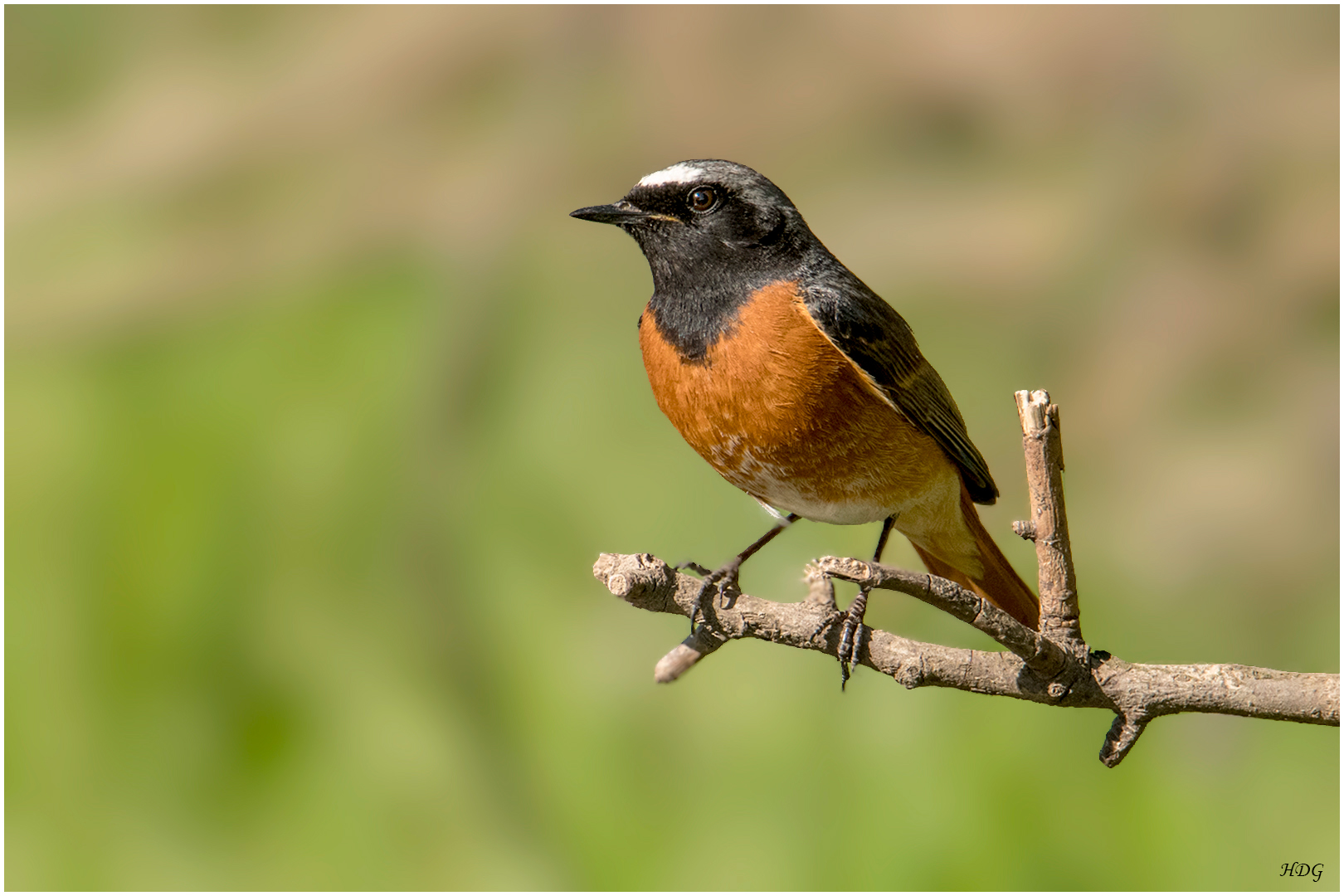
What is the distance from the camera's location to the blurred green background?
324cm

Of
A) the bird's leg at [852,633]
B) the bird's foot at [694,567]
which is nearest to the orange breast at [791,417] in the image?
the bird's foot at [694,567]

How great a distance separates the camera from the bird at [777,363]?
2.17 m

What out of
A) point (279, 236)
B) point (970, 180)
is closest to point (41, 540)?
point (279, 236)

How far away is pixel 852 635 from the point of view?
1.99 m

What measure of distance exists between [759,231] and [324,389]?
1846 millimetres

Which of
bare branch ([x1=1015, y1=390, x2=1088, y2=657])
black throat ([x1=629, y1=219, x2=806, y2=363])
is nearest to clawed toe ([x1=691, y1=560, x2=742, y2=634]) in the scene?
black throat ([x1=629, y1=219, x2=806, y2=363])

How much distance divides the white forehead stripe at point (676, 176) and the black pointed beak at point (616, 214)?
6cm

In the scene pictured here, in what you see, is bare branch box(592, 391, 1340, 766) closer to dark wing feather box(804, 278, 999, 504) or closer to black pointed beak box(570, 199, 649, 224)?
dark wing feather box(804, 278, 999, 504)

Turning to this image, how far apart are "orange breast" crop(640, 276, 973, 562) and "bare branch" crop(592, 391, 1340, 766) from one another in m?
0.38

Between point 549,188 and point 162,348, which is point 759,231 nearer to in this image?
point 549,188

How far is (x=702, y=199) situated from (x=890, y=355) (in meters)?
0.55
